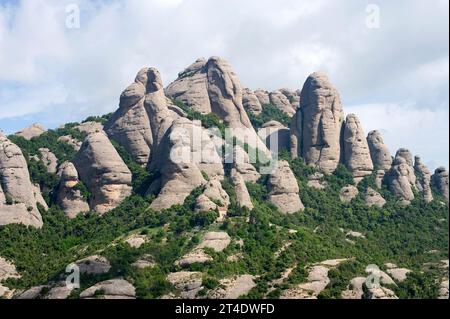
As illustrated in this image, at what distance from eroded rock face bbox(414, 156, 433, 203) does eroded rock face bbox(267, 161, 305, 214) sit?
17.3 meters

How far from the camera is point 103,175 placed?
78.4 m

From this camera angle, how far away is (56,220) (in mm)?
75500

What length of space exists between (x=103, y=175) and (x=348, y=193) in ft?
95.6

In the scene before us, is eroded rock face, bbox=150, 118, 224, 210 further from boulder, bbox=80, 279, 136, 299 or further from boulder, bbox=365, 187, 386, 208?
boulder, bbox=365, 187, 386, 208

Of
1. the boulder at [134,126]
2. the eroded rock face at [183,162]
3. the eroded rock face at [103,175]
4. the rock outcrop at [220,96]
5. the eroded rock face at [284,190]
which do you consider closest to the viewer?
the eroded rock face at [183,162]

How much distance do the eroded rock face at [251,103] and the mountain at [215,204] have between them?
11.3ft

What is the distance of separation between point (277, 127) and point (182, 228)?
3725 centimetres

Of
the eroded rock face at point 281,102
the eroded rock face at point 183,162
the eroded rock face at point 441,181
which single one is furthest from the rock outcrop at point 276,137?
A: the eroded rock face at point 441,181

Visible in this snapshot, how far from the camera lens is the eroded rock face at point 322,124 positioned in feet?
308

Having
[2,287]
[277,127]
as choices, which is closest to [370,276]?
[2,287]

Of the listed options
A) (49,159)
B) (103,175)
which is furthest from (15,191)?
A: (49,159)

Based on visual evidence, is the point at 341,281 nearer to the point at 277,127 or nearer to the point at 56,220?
the point at 56,220

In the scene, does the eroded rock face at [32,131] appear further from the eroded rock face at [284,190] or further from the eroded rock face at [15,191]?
the eroded rock face at [284,190]

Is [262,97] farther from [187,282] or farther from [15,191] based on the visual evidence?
[187,282]
